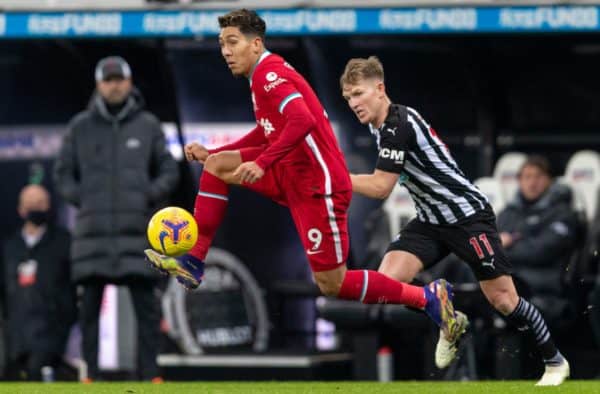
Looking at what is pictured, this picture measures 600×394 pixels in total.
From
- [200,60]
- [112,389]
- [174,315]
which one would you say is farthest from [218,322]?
[112,389]

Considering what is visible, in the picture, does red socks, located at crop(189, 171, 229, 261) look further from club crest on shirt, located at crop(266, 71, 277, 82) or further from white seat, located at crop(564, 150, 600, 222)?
white seat, located at crop(564, 150, 600, 222)

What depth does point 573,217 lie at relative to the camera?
40.8ft

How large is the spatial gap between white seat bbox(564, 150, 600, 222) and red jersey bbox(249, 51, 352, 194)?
3.86 metres

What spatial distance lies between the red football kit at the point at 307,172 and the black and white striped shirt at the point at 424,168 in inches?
10.9

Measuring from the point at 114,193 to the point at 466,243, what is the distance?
3.00 meters

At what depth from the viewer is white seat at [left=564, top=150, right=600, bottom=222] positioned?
13.0m

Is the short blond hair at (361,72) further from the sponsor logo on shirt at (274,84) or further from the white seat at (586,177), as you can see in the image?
the white seat at (586,177)

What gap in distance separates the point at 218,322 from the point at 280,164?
4437 millimetres

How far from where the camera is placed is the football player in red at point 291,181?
9.43m

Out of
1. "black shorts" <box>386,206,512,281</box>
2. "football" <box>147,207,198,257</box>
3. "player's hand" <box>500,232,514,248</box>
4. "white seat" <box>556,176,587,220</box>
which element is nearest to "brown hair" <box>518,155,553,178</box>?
"white seat" <box>556,176,587,220</box>

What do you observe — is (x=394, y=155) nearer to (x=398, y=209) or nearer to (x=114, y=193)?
(x=114, y=193)

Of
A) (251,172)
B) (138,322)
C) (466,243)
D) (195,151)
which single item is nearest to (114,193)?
(138,322)

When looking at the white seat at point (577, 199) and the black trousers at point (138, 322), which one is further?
the white seat at point (577, 199)

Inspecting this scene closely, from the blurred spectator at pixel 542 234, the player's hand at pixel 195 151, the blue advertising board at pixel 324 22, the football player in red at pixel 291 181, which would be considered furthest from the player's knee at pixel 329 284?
the blue advertising board at pixel 324 22
